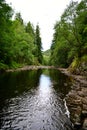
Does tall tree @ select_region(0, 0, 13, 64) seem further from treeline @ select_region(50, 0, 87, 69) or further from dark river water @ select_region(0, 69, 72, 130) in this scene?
dark river water @ select_region(0, 69, 72, 130)

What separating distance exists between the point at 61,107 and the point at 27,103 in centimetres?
289

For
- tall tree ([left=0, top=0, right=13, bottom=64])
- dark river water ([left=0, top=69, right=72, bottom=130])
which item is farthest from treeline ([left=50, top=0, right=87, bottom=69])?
dark river water ([left=0, top=69, right=72, bottom=130])

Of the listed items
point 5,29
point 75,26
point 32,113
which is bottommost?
point 32,113

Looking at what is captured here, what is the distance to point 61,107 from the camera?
1434 cm

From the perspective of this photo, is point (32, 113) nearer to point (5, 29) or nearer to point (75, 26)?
point (5, 29)

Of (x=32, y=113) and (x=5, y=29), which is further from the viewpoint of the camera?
(x=5, y=29)

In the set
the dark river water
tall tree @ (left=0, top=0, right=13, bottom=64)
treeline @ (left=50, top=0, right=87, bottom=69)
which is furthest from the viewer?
treeline @ (left=50, top=0, right=87, bottom=69)

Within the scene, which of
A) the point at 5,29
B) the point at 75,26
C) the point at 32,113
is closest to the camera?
the point at 32,113

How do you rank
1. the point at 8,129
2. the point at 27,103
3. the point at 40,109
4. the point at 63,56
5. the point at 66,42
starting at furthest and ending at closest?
the point at 63,56 → the point at 66,42 → the point at 27,103 → the point at 40,109 → the point at 8,129

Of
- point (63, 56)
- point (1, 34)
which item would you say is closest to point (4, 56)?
point (1, 34)

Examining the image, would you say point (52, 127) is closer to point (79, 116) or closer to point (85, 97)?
point (79, 116)

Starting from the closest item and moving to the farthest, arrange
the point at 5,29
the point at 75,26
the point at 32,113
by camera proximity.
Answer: the point at 32,113 → the point at 5,29 → the point at 75,26

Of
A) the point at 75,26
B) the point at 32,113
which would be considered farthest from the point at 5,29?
the point at 32,113

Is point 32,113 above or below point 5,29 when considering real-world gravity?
below
